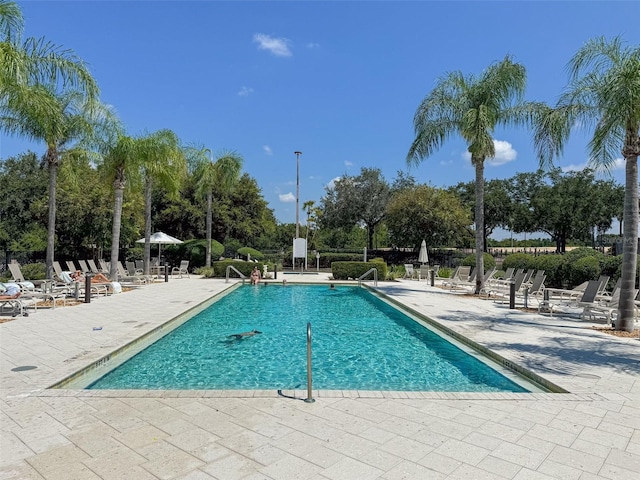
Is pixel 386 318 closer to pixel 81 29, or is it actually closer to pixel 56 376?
pixel 56 376

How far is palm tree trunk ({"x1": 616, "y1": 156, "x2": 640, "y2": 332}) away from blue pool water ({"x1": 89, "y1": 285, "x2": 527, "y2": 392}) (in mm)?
3824

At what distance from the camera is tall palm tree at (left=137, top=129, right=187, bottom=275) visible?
1677 cm

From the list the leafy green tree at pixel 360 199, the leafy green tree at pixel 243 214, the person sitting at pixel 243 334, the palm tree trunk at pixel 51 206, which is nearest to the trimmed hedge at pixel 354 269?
the palm tree trunk at pixel 51 206

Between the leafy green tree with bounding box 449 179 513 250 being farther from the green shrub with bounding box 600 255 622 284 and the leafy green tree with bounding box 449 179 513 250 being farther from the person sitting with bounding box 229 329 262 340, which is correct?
the person sitting with bounding box 229 329 262 340

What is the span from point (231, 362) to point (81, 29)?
33.4 ft

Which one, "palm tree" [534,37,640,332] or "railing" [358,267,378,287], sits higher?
"palm tree" [534,37,640,332]

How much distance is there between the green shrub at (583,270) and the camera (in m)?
14.5

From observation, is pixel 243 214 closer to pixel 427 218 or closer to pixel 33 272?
pixel 427 218

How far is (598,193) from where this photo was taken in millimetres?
38031

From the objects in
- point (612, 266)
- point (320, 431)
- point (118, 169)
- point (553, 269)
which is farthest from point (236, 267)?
point (320, 431)

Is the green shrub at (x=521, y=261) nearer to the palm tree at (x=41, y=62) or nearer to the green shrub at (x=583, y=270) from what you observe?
the green shrub at (x=583, y=270)

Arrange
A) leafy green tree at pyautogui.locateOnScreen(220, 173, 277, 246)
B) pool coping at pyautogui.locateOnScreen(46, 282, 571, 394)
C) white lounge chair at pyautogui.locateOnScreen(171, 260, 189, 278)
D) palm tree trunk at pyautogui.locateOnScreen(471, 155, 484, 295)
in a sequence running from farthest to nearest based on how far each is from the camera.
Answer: leafy green tree at pyautogui.locateOnScreen(220, 173, 277, 246)
white lounge chair at pyautogui.locateOnScreen(171, 260, 189, 278)
palm tree trunk at pyautogui.locateOnScreen(471, 155, 484, 295)
pool coping at pyautogui.locateOnScreen(46, 282, 571, 394)

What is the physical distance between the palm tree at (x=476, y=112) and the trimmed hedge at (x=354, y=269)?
23.4 ft

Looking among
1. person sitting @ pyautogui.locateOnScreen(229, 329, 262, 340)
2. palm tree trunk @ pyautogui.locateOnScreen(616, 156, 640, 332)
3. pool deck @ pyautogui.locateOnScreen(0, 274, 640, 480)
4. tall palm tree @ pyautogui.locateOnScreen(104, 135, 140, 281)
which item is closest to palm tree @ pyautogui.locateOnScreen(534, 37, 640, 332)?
palm tree trunk @ pyautogui.locateOnScreen(616, 156, 640, 332)
